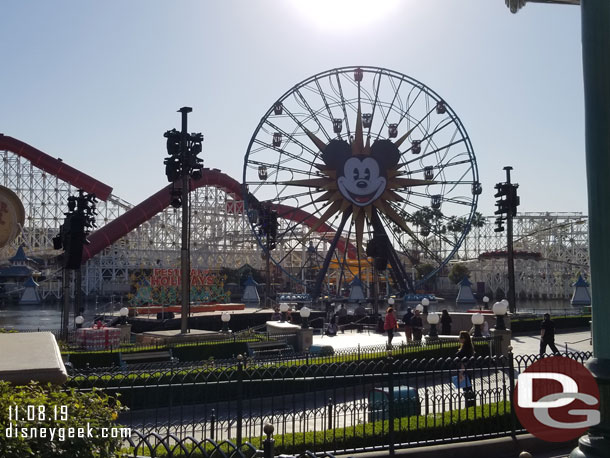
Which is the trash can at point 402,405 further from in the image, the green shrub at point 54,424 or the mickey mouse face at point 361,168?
the mickey mouse face at point 361,168

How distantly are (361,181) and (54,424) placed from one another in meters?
35.8

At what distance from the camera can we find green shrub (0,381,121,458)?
14.2 feet

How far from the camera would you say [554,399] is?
25.6 feet

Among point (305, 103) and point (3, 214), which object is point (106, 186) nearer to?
point (3, 214)

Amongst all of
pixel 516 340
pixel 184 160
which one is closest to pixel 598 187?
pixel 184 160

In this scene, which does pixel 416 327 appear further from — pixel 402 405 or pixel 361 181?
pixel 361 181

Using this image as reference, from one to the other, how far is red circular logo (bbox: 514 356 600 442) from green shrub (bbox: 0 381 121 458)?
4487 mm

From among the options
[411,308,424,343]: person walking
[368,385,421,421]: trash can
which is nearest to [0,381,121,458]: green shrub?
[368,385,421,421]: trash can

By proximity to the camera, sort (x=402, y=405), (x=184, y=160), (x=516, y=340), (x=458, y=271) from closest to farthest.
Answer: (x=402, y=405)
(x=184, y=160)
(x=516, y=340)
(x=458, y=271)

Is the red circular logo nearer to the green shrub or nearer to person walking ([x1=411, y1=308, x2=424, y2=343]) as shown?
the green shrub

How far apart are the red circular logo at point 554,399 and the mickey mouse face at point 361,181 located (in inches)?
1203

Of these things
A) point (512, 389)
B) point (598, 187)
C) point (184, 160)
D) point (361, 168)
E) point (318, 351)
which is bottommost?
point (318, 351)

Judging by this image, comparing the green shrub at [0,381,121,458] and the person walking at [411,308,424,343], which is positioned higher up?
the green shrub at [0,381,121,458]

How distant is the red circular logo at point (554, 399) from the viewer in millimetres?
7246
